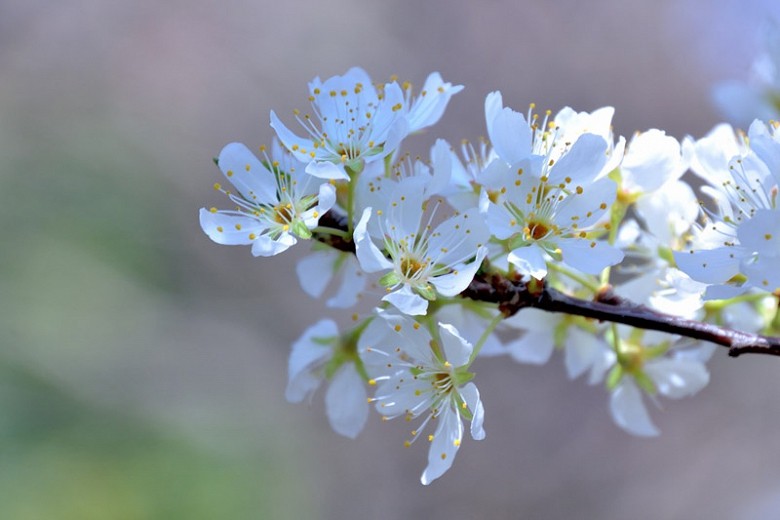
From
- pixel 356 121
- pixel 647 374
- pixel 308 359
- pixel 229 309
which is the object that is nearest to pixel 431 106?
pixel 356 121

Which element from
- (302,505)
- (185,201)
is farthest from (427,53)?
(302,505)

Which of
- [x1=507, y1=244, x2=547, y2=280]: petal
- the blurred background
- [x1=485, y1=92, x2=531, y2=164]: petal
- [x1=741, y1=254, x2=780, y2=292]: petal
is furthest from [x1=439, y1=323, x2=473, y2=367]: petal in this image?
the blurred background

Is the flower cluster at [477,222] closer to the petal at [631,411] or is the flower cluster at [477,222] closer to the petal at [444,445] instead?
the petal at [444,445]

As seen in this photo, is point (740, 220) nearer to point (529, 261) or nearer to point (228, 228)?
point (529, 261)

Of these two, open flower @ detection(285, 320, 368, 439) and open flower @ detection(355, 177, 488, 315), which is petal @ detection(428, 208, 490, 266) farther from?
open flower @ detection(285, 320, 368, 439)

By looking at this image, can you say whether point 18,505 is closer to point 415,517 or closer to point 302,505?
point 302,505

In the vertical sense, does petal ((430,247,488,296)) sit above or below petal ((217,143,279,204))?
below

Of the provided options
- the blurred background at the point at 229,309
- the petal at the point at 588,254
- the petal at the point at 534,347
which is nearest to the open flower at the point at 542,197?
the petal at the point at 588,254
